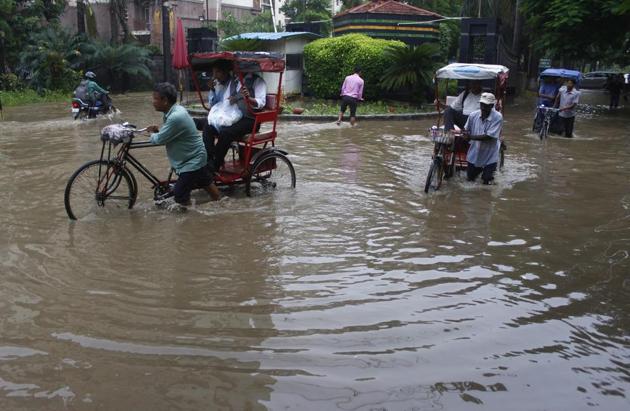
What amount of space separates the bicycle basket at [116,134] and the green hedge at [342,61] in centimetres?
1556

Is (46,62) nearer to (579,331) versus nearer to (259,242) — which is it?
(259,242)

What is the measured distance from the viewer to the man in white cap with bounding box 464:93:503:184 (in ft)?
28.4

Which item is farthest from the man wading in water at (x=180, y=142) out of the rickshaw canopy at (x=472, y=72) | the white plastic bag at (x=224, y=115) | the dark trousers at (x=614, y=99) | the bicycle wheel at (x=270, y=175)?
the dark trousers at (x=614, y=99)

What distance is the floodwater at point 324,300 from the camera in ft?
11.7

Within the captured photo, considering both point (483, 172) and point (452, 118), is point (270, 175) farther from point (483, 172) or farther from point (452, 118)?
point (483, 172)

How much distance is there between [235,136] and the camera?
7.98m

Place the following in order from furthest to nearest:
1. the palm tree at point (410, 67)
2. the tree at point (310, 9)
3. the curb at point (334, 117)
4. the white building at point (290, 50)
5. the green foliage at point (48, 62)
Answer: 1. the tree at point (310, 9)
2. the green foliage at point (48, 62)
3. the white building at point (290, 50)
4. the palm tree at point (410, 67)
5. the curb at point (334, 117)

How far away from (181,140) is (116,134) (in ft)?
2.34

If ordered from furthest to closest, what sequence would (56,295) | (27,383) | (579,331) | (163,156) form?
(163,156) → (56,295) → (579,331) → (27,383)

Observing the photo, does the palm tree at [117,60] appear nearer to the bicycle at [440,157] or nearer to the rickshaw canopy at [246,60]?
the rickshaw canopy at [246,60]

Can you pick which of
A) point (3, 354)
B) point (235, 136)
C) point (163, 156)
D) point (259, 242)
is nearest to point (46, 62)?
point (163, 156)

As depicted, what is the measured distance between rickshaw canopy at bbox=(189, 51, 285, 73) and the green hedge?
13.8 meters

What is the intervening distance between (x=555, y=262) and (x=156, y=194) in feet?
15.0

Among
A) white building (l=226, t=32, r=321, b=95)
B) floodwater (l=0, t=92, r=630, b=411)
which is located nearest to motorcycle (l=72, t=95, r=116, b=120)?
white building (l=226, t=32, r=321, b=95)
